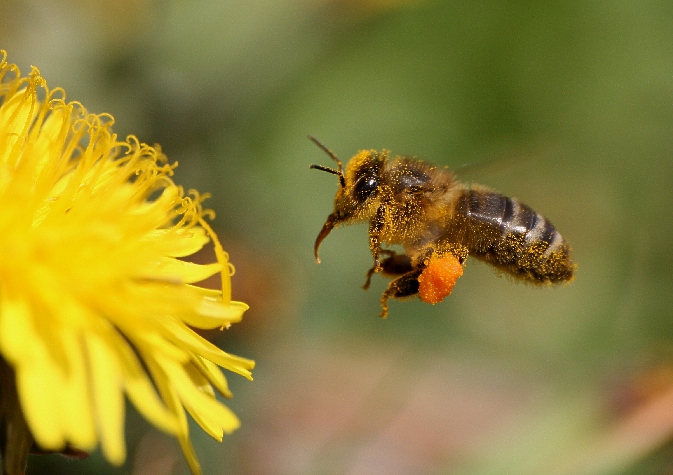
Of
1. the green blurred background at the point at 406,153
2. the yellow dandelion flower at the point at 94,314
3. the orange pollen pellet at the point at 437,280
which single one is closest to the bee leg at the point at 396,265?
the orange pollen pellet at the point at 437,280

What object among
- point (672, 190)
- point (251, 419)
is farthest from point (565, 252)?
point (672, 190)

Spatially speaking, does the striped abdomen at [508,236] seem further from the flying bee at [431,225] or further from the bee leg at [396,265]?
the bee leg at [396,265]

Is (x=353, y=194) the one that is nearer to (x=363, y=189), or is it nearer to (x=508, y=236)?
(x=363, y=189)

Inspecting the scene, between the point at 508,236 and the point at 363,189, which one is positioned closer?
the point at 363,189

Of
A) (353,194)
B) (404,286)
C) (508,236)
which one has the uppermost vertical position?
(508,236)

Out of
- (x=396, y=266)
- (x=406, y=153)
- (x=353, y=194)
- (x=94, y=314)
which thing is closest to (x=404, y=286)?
(x=396, y=266)

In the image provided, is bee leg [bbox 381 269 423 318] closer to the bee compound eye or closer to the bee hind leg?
the bee hind leg

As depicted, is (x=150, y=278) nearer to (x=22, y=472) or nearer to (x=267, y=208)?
(x=22, y=472)
